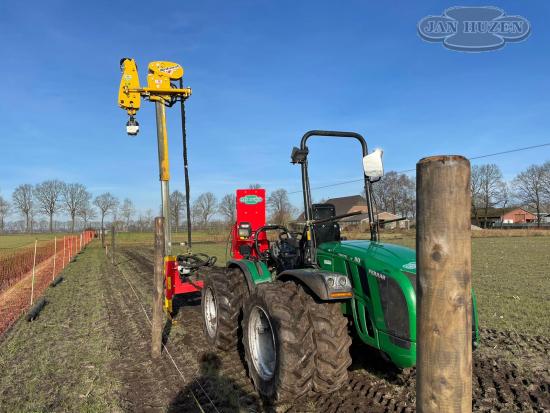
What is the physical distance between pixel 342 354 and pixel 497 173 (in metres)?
82.7

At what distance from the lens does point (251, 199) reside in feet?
24.2

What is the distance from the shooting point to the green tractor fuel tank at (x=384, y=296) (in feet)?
10.4

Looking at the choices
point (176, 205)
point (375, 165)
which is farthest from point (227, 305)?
point (176, 205)

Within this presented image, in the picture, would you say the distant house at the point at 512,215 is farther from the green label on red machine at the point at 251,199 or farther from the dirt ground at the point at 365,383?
the dirt ground at the point at 365,383

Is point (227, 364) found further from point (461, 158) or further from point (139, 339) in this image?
point (461, 158)

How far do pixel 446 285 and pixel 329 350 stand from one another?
2.18 metres

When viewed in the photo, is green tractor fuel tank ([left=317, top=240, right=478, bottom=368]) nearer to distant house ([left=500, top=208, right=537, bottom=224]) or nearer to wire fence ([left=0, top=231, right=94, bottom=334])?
wire fence ([left=0, top=231, right=94, bottom=334])

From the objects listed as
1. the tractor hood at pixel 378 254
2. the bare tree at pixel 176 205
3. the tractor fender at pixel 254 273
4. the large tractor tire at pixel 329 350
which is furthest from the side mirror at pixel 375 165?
the bare tree at pixel 176 205

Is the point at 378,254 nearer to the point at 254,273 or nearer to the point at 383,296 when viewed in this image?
the point at 383,296

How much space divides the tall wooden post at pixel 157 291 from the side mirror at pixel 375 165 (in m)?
3.08

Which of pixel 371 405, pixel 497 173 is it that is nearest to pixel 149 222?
pixel 497 173

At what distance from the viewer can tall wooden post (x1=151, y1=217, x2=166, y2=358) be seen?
5301mm

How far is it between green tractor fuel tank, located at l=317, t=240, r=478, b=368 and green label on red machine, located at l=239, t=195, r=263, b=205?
11.3ft

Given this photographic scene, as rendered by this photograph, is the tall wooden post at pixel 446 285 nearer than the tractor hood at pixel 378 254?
Yes
